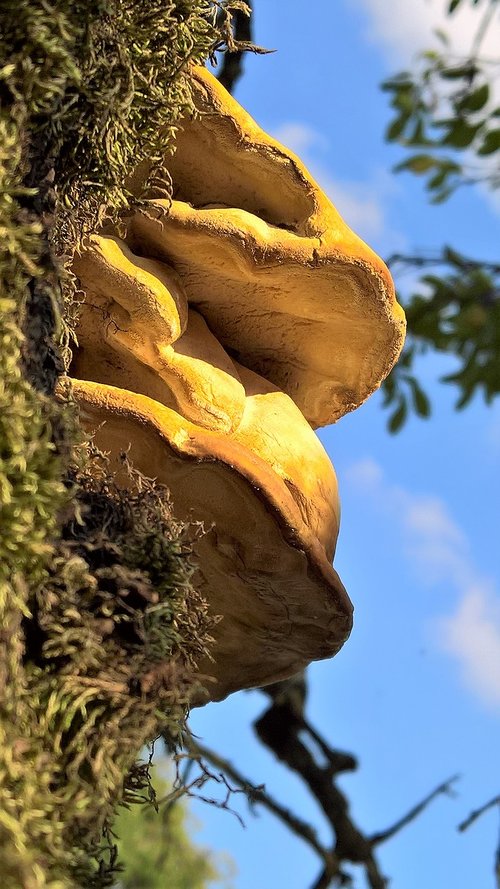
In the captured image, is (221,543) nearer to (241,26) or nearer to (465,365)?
(241,26)

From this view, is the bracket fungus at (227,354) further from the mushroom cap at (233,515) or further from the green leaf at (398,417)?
the green leaf at (398,417)

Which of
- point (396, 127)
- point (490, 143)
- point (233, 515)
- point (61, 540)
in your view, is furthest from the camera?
point (396, 127)

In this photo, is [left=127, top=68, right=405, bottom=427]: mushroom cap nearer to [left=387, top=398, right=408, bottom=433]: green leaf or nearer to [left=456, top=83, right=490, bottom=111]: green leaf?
[left=456, top=83, right=490, bottom=111]: green leaf

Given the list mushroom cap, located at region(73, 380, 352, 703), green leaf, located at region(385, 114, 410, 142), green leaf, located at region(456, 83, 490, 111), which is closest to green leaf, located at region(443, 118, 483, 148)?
green leaf, located at region(456, 83, 490, 111)

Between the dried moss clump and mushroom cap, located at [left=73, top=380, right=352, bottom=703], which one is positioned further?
mushroom cap, located at [left=73, top=380, right=352, bottom=703]

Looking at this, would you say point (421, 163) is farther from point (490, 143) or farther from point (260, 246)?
point (260, 246)

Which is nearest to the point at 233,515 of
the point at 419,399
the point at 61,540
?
the point at 61,540

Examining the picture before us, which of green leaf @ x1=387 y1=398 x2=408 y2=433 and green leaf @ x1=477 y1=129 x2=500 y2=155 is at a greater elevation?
green leaf @ x1=477 y1=129 x2=500 y2=155
